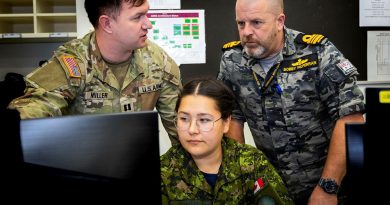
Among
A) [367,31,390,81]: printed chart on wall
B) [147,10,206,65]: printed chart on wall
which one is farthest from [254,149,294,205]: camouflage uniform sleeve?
[367,31,390,81]: printed chart on wall

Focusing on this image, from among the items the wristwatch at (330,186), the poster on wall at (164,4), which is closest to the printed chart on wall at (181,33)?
the poster on wall at (164,4)

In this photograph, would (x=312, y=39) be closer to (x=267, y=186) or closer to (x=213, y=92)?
(x=213, y=92)

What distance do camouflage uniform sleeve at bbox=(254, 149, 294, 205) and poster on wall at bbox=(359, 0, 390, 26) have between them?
202 cm

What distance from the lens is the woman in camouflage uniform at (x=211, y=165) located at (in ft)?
3.80

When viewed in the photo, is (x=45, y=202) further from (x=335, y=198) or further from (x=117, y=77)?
(x=335, y=198)

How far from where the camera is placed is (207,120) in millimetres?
1217

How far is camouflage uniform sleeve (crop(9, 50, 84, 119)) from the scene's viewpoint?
1.23 m

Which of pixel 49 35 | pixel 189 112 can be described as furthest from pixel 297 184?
pixel 49 35

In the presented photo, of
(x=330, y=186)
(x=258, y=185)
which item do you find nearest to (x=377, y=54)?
(x=330, y=186)

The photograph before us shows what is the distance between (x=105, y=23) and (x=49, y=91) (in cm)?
34

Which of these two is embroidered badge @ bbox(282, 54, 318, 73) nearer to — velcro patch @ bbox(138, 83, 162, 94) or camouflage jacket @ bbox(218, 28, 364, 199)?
camouflage jacket @ bbox(218, 28, 364, 199)

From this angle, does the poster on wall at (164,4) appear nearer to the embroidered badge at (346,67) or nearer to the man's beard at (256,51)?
the man's beard at (256,51)

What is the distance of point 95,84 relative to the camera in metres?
1.46

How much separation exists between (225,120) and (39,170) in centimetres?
77
